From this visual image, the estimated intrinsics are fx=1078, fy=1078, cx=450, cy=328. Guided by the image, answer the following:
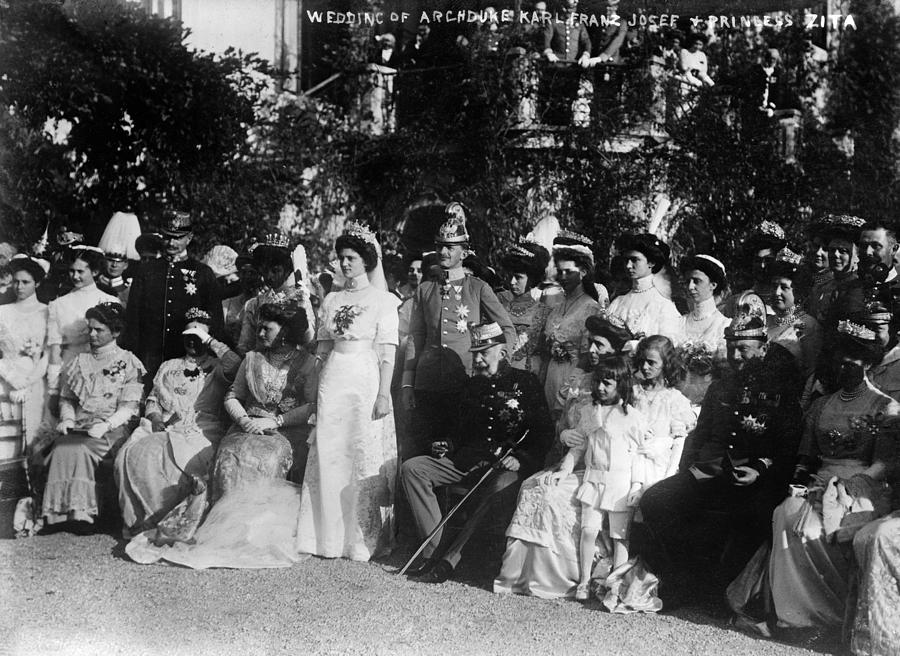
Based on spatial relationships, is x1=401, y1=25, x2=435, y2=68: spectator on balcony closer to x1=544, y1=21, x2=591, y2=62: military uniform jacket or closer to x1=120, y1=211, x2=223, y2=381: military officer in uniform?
x1=544, y1=21, x2=591, y2=62: military uniform jacket

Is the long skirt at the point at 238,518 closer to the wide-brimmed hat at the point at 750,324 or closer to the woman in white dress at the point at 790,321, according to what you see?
the wide-brimmed hat at the point at 750,324

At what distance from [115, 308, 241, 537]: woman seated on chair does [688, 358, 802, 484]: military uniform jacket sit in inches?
119

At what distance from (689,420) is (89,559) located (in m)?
3.45

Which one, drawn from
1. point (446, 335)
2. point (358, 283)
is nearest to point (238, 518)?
point (358, 283)

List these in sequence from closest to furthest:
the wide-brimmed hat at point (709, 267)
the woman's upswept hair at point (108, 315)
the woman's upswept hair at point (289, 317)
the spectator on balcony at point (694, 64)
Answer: the wide-brimmed hat at point (709, 267) < the woman's upswept hair at point (289, 317) < the woman's upswept hair at point (108, 315) < the spectator on balcony at point (694, 64)

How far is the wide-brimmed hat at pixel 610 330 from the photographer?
19.5 feet

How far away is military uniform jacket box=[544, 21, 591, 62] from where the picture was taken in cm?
1103

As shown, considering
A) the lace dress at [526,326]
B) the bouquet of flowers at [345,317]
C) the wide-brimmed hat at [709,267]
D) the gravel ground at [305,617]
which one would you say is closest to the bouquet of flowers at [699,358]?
the wide-brimmed hat at [709,267]

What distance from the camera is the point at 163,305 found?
7.38m

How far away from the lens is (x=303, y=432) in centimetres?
668

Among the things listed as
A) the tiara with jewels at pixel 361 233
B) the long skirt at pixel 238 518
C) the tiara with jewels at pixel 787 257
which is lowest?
the long skirt at pixel 238 518

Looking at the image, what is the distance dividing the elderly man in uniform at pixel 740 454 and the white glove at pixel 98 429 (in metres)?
3.48

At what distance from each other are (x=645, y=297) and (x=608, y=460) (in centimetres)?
129

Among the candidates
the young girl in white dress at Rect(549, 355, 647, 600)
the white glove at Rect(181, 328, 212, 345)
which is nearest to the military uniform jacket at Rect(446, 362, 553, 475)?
the young girl in white dress at Rect(549, 355, 647, 600)
